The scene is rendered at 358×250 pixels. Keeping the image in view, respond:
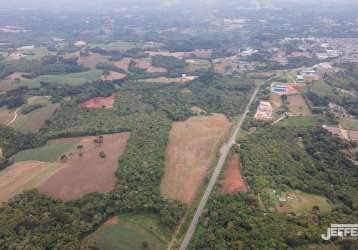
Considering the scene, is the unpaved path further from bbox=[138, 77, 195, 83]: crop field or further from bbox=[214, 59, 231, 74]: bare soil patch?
bbox=[214, 59, 231, 74]: bare soil patch

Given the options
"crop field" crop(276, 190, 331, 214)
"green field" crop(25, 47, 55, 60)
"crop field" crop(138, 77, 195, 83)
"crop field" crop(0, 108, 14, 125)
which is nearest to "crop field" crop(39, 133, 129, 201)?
"crop field" crop(0, 108, 14, 125)

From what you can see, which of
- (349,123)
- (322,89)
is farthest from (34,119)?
(322,89)

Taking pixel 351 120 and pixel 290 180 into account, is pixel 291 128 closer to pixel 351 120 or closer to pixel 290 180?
pixel 351 120

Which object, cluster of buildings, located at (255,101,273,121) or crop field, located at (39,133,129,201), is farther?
cluster of buildings, located at (255,101,273,121)

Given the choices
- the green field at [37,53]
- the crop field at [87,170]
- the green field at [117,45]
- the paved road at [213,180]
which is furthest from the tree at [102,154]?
the green field at [117,45]

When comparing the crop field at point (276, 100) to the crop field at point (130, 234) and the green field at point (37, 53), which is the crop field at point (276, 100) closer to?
the crop field at point (130, 234)

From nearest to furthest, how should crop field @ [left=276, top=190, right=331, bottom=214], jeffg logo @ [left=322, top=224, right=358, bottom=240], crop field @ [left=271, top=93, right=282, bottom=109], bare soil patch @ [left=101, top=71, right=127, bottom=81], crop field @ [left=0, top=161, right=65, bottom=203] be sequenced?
jeffg logo @ [left=322, top=224, right=358, bottom=240] → crop field @ [left=276, top=190, right=331, bottom=214] → crop field @ [left=0, top=161, right=65, bottom=203] → crop field @ [left=271, top=93, right=282, bottom=109] → bare soil patch @ [left=101, top=71, right=127, bottom=81]

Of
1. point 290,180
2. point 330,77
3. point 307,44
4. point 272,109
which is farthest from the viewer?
point 307,44

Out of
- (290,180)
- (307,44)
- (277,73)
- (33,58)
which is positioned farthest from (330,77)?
(33,58)
